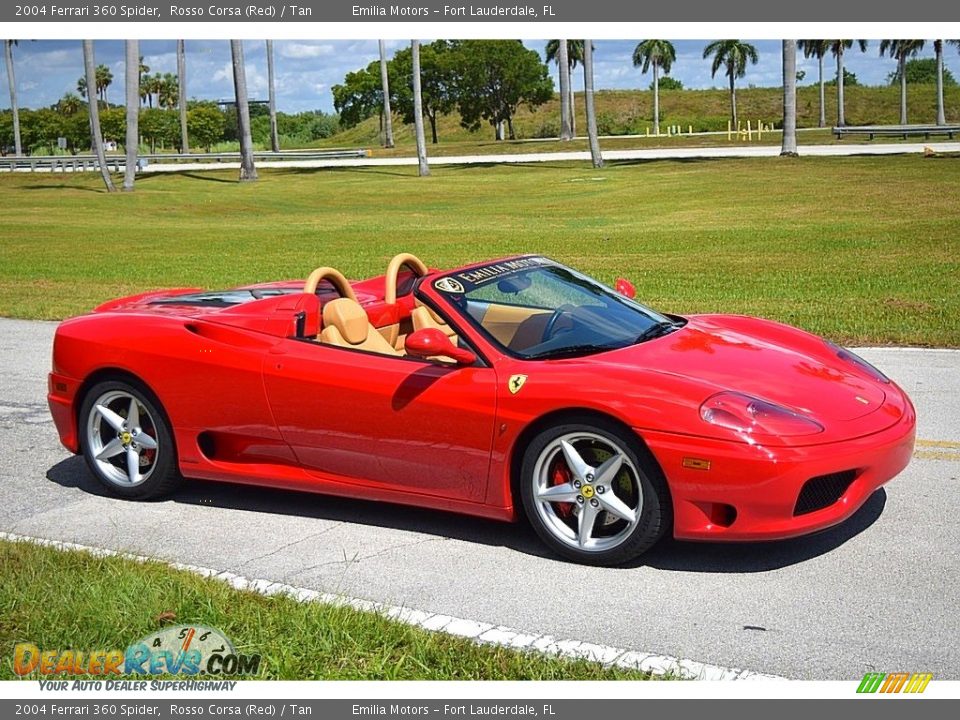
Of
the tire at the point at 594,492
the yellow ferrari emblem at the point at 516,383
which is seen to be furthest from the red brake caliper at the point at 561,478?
the yellow ferrari emblem at the point at 516,383

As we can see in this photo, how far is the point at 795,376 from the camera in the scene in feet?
18.7

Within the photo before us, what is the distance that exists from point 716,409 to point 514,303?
147cm

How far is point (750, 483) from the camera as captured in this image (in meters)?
4.95

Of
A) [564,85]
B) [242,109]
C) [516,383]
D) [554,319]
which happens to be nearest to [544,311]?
[554,319]

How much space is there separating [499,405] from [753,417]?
1.15 meters

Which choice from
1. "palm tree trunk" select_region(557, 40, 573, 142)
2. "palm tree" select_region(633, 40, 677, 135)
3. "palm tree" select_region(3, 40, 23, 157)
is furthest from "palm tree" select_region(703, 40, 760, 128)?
"palm tree" select_region(3, 40, 23, 157)

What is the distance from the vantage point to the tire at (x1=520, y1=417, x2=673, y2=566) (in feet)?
16.9

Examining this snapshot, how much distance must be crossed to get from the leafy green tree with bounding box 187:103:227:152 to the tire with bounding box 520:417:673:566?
107173mm

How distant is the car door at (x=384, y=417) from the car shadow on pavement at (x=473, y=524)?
353 mm

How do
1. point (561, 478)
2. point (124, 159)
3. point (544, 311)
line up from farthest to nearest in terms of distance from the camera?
1. point (124, 159)
2. point (544, 311)
3. point (561, 478)

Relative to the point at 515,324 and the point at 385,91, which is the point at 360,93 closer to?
the point at 385,91

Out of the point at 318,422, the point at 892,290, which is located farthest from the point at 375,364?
the point at 892,290

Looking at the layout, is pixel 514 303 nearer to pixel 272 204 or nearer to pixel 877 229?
pixel 877 229

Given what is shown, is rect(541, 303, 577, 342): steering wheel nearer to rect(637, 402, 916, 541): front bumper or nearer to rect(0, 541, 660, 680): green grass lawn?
rect(637, 402, 916, 541): front bumper
